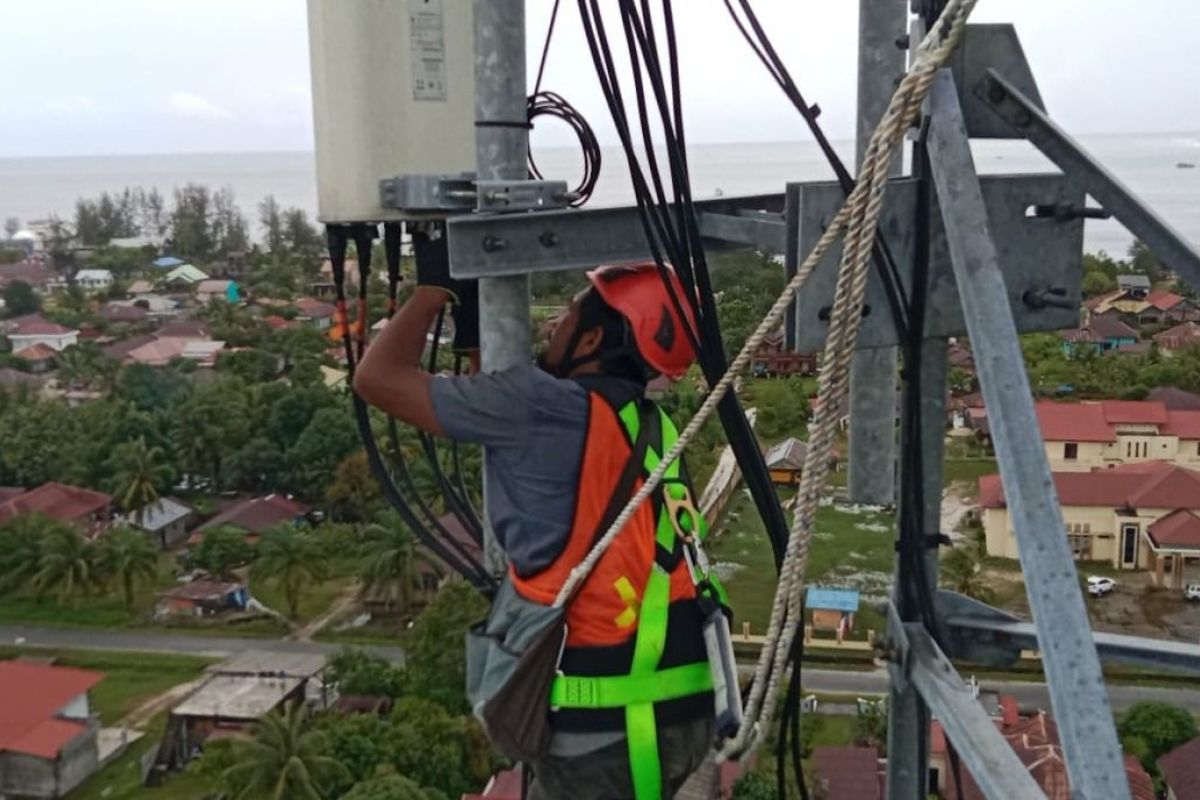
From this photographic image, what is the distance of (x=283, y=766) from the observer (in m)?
8.81

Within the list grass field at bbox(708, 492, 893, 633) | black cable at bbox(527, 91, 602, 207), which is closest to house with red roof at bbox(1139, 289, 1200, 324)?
grass field at bbox(708, 492, 893, 633)

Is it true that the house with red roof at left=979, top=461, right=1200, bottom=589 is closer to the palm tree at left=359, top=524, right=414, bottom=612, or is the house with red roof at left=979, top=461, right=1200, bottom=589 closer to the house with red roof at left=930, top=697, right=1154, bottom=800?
the house with red roof at left=930, top=697, right=1154, bottom=800

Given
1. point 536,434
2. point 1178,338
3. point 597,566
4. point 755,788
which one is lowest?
point 755,788

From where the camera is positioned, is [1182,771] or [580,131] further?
[1182,771]

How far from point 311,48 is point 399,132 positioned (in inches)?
8.8

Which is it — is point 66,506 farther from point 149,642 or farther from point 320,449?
point 149,642

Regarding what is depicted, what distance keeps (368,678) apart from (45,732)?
287 cm

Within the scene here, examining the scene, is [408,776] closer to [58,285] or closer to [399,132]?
[399,132]

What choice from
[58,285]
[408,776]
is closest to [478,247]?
[408,776]

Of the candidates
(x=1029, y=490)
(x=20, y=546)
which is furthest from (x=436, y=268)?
(x=20, y=546)

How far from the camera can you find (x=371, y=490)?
57.5 feet

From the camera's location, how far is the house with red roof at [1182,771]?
28.7 feet

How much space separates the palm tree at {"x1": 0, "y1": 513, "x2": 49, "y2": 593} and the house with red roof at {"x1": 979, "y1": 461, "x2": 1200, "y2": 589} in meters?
12.3

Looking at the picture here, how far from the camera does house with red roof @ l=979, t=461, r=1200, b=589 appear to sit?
1521 cm
